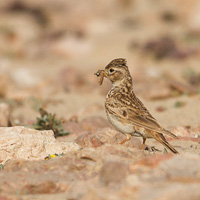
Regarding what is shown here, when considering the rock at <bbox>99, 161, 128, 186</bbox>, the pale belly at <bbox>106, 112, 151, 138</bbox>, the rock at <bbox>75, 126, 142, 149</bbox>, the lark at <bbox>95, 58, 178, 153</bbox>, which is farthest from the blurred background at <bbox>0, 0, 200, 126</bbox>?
the rock at <bbox>99, 161, 128, 186</bbox>

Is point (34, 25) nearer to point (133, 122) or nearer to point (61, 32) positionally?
point (61, 32)

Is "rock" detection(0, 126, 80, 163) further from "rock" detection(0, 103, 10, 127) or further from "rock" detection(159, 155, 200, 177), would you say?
"rock" detection(0, 103, 10, 127)

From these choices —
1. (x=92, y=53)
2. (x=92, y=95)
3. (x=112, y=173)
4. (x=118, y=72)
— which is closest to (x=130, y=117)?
(x=118, y=72)

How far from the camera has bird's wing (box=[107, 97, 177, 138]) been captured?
6297mm

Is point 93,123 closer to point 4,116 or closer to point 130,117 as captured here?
point 4,116

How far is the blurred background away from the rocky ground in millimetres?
39

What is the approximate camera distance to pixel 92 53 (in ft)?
66.1

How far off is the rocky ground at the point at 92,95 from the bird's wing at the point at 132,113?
428 millimetres

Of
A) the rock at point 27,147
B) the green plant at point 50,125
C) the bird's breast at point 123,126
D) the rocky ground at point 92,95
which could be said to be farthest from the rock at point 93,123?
the rock at point 27,147

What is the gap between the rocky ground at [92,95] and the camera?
492cm

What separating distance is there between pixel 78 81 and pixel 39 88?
4.07 feet

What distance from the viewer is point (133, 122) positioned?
6406mm

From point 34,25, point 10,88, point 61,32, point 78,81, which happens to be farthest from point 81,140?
point 34,25

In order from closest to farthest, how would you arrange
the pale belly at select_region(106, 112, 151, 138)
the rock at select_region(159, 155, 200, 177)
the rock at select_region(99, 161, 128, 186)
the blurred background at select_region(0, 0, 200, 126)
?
1. the rock at select_region(159, 155, 200, 177)
2. the rock at select_region(99, 161, 128, 186)
3. the pale belly at select_region(106, 112, 151, 138)
4. the blurred background at select_region(0, 0, 200, 126)
